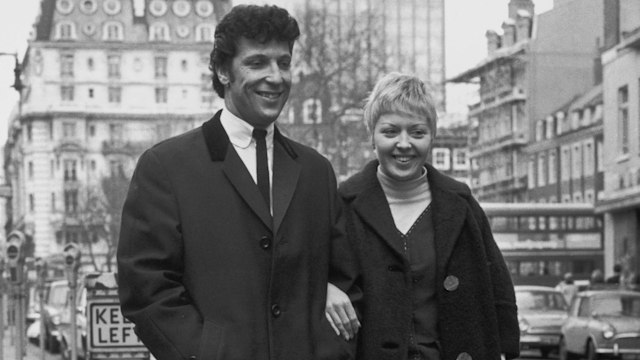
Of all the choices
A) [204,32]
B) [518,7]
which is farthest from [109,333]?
[204,32]

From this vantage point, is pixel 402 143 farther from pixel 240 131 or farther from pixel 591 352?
pixel 591 352

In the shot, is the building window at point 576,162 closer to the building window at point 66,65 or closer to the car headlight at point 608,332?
the car headlight at point 608,332

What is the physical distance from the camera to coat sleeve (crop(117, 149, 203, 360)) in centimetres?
504

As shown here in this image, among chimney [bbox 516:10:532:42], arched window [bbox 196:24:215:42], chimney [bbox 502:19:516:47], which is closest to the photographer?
chimney [bbox 516:10:532:42]

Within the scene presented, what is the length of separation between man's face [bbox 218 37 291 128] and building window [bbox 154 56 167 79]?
15109 cm

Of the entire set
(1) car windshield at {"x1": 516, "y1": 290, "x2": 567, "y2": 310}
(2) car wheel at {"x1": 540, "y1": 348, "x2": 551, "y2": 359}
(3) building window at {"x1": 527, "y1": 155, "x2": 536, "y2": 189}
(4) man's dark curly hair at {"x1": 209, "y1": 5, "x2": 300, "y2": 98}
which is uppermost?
(3) building window at {"x1": 527, "y1": 155, "x2": 536, "y2": 189}

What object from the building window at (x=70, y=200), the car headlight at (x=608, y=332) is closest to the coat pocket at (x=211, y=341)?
the car headlight at (x=608, y=332)

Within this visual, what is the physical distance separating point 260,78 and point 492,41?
4233 inches

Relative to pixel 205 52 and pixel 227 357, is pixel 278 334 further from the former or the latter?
pixel 205 52

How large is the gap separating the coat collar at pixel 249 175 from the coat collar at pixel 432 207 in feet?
2.84

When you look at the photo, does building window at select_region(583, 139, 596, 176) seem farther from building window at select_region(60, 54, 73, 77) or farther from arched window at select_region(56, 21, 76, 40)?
arched window at select_region(56, 21, 76, 40)

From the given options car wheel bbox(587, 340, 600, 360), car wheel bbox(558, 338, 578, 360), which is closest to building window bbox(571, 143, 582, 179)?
car wheel bbox(558, 338, 578, 360)

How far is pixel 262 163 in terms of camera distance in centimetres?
529

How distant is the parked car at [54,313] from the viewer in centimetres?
A: 3962
